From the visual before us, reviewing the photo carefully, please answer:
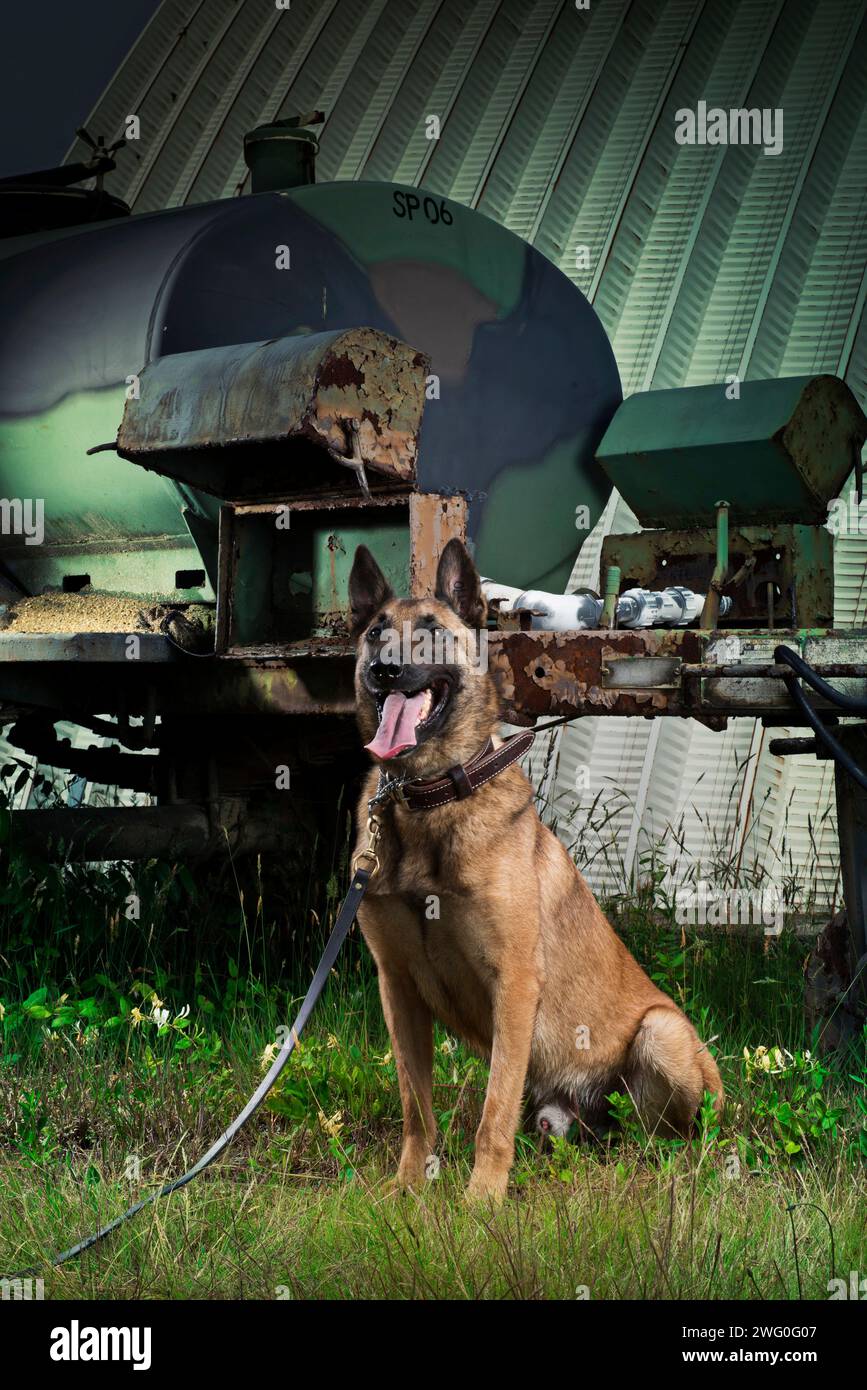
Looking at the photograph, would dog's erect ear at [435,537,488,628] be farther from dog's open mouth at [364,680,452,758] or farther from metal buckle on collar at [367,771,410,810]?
metal buckle on collar at [367,771,410,810]

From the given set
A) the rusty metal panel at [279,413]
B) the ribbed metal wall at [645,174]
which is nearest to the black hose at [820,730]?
the rusty metal panel at [279,413]

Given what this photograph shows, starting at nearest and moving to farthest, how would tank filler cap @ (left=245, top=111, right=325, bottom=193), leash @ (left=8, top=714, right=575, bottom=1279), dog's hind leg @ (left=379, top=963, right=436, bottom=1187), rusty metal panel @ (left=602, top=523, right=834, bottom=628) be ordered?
leash @ (left=8, top=714, right=575, bottom=1279) → dog's hind leg @ (left=379, top=963, right=436, bottom=1187) → rusty metal panel @ (left=602, top=523, right=834, bottom=628) → tank filler cap @ (left=245, top=111, right=325, bottom=193)

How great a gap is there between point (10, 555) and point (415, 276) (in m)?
1.65

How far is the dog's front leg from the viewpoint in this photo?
110 inches

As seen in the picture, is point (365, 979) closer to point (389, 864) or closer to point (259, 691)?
point (259, 691)

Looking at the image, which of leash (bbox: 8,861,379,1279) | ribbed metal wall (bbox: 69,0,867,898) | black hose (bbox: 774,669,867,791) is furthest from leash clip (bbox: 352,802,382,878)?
ribbed metal wall (bbox: 69,0,867,898)

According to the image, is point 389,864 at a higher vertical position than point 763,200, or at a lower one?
lower

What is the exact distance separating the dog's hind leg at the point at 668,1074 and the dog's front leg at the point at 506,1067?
15.0 inches

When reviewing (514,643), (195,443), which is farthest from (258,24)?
(514,643)

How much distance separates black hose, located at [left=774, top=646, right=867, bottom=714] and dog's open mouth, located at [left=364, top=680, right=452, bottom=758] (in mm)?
754

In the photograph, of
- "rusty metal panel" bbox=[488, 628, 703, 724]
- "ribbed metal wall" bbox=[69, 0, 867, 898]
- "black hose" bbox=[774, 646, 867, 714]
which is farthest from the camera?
"ribbed metal wall" bbox=[69, 0, 867, 898]

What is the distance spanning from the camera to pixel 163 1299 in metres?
2.27

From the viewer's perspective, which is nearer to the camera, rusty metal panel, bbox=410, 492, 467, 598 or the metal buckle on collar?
the metal buckle on collar

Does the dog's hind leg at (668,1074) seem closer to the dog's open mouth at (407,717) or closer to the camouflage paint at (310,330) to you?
the dog's open mouth at (407,717)
